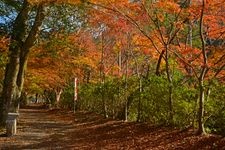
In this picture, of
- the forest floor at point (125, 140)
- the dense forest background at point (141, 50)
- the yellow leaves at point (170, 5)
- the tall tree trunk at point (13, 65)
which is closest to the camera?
the forest floor at point (125, 140)

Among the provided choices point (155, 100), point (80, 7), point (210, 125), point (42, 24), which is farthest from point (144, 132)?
point (42, 24)

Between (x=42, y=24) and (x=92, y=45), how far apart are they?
463 inches

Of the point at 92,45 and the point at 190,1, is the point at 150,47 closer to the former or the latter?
the point at 190,1

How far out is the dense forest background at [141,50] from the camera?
48.4 feet

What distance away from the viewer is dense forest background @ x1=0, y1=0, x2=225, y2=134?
14.8 metres

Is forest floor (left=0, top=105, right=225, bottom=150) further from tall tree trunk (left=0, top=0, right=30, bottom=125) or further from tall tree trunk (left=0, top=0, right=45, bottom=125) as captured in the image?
tall tree trunk (left=0, top=0, right=45, bottom=125)

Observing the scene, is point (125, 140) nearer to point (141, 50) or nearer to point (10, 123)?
point (10, 123)

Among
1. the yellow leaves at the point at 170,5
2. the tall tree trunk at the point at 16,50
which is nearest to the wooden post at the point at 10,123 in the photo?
the tall tree trunk at the point at 16,50

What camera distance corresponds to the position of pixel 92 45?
113 feet

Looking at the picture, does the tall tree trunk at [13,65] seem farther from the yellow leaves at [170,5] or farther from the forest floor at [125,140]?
the yellow leaves at [170,5]

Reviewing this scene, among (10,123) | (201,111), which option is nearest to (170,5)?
(201,111)

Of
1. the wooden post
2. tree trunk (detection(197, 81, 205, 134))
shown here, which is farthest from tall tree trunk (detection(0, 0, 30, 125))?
tree trunk (detection(197, 81, 205, 134))

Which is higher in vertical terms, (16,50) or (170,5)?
(170,5)

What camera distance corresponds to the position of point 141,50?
885 inches
